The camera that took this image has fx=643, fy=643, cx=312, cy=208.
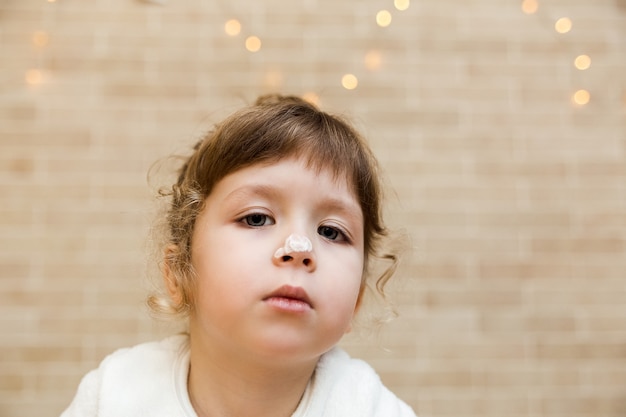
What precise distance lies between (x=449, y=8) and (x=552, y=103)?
0.37 meters

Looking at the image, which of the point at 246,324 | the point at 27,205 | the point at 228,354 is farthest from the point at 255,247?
the point at 27,205

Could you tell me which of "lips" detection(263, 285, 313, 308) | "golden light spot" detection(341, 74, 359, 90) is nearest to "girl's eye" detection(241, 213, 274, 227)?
"lips" detection(263, 285, 313, 308)

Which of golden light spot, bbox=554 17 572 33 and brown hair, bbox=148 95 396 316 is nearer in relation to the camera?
brown hair, bbox=148 95 396 316

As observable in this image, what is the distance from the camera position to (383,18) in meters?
1.68

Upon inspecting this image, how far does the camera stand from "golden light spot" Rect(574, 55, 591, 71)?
5.60 ft

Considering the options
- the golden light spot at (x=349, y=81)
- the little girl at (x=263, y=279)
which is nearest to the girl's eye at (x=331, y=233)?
the little girl at (x=263, y=279)

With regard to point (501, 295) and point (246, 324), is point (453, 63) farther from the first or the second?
point (246, 324)

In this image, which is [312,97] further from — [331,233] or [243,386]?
[243,386]

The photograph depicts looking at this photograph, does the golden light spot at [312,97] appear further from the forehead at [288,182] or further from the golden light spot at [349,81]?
the forehead at [288,182]

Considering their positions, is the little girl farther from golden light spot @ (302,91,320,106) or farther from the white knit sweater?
golden light spot @ (302,91,320,106)

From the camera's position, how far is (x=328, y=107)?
162 centimetres

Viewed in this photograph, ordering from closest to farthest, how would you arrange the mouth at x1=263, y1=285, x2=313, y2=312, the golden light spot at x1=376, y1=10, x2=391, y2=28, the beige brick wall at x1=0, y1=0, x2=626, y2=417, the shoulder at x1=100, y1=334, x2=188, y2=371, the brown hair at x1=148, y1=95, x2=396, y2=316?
the mouth at x1=263, y1=285, x2=313, y2=312, the brown hair at x1=148, y1=95, x2=396, y2=316, the shoulder at x1=100, y1=334, x2=188, y2=371, the beige brick wall at x1=0, y1=0, x2=626, y2=417, the golden light spot at x1=376, y1=10, x2=391, y2=28

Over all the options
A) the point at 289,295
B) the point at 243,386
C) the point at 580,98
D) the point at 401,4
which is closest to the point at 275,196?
the point at 289,295

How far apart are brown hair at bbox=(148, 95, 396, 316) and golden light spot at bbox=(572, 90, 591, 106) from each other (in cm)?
86
